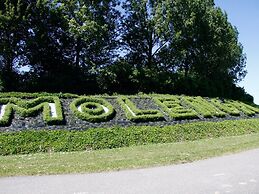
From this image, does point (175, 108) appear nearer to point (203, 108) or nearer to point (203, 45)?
point (203, 108)

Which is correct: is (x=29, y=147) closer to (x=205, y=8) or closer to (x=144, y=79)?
(x=144, y=79)

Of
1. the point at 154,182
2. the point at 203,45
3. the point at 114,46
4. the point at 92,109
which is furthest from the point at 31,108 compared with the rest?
the point at 203,45

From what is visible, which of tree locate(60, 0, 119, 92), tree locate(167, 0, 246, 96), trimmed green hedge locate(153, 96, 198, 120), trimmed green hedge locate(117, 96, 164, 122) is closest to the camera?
trimmed green hedge locate(117, 96, 164, 122)

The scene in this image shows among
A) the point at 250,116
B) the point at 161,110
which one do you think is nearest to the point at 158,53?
the point at 250,116

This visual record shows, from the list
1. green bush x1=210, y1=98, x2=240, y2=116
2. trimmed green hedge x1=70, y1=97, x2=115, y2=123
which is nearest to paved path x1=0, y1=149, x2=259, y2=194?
trimmed green hedge x1=70, y1=97, x2=115, y2=123

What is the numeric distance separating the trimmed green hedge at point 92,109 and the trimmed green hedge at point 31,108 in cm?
101

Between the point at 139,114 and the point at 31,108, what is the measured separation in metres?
6.19

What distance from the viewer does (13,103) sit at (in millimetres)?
23641

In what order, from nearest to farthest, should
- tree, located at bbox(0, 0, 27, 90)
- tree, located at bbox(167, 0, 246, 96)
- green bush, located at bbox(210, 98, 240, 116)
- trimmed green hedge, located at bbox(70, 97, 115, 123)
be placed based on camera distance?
trimmed green hedge, located at bbox(70, 97, 115, 123), green bush, located at bbox(210, 98, 240, 116), tree, located at bbox(0, 0, 27, 90), tree, located at bbox(167, 0, 246, 96)

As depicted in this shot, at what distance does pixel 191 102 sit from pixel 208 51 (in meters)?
13.5

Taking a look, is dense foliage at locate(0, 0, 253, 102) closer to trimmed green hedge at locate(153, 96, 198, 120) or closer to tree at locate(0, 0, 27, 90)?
tree at locate(0, 0, 27, 90)

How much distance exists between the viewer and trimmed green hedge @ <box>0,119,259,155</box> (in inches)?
732

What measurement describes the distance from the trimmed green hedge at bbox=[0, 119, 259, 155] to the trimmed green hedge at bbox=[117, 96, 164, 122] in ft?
3.84

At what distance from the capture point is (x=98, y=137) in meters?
20.3
